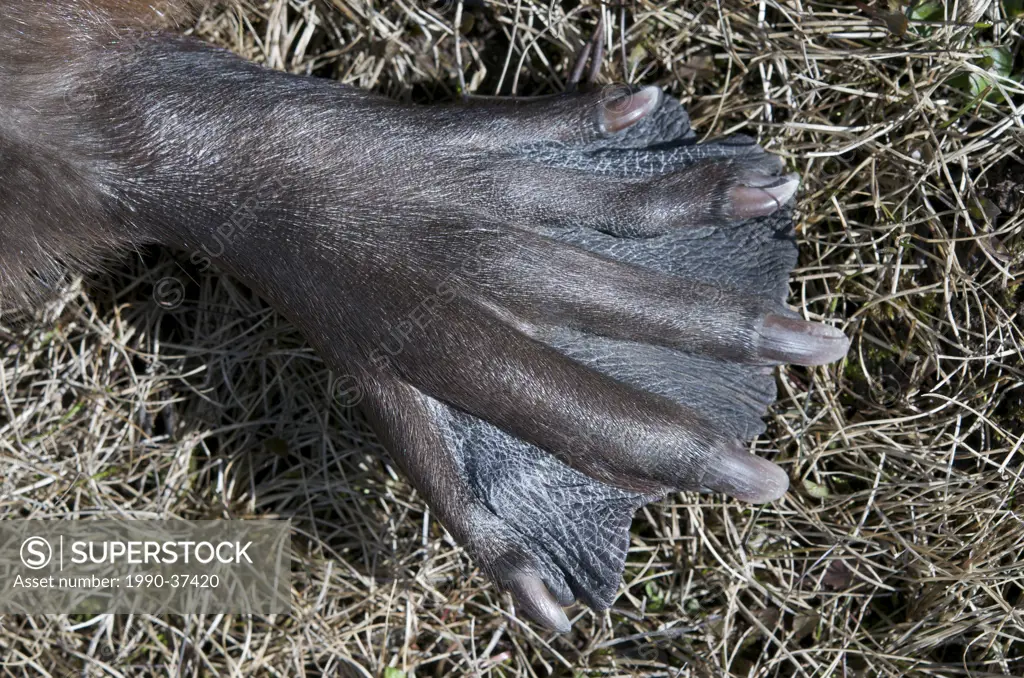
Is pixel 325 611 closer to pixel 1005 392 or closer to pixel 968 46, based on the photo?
pixel 1005 392

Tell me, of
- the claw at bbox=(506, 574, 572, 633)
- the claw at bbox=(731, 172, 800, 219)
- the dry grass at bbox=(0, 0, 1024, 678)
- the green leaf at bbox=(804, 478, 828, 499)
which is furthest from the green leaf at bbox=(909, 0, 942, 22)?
the claw at bbox=(506, 574, 572, 633)

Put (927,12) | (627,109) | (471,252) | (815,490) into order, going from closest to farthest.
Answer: (471,252) < (627,109) < (927,12) < (815,490)

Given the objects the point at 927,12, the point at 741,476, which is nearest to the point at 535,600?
the point at 741,476

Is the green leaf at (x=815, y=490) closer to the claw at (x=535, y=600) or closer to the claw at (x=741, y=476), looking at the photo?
the claw at (x=741, y=476)

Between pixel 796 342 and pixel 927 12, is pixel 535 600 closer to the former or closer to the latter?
pixel 796 342

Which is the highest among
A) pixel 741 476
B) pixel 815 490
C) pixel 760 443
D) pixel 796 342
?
pixel 796 342

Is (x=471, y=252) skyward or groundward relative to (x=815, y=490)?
skyward
